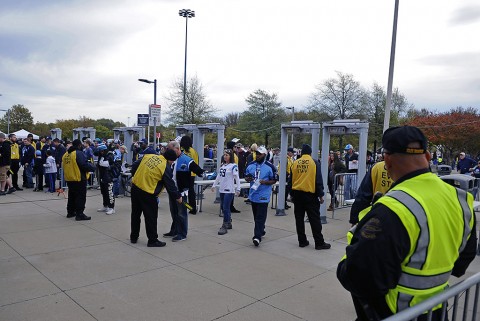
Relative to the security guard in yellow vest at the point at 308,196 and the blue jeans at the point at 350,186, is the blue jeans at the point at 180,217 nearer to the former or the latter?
the security guard in yellow vest at the point at 308,196

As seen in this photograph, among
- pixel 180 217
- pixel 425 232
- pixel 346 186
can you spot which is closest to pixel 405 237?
pixel 425 232

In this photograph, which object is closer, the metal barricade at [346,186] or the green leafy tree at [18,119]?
the metal barricade at [346,186]

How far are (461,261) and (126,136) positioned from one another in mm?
15441

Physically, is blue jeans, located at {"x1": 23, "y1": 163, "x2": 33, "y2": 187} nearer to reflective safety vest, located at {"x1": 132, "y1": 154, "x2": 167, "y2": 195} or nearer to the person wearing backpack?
the person wearing backpack

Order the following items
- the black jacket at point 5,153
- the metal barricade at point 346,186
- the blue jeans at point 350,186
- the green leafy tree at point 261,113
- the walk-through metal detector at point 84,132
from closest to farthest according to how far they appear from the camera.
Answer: the metal barricade at point 346,186, the blue jeans at point 350,186, the black jacket at point 5,153, the walk-through metal detector at point 84,132, the green leafy tree at point 261,113

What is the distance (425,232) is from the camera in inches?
A: 66.1

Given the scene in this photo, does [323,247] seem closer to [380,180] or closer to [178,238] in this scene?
[380,180]

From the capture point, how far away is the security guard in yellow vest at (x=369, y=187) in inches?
191

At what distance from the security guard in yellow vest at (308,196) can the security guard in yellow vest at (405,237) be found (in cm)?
472

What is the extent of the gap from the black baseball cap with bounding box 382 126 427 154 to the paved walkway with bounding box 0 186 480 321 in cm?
276

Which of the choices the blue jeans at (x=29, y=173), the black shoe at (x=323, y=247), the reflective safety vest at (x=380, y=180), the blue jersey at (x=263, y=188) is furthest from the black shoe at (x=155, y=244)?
the blue jeans at (x=29, y=173)

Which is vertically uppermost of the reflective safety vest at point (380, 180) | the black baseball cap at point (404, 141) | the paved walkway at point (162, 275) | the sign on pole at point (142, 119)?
the sign on pole at point (142, 119)

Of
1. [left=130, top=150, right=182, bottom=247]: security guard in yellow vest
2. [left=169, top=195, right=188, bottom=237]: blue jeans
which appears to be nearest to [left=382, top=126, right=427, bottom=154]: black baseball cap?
[left=130, top=150, right=182, bottom=247]: security guard in yellow vest

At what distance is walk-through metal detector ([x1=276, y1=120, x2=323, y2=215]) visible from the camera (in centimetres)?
936
